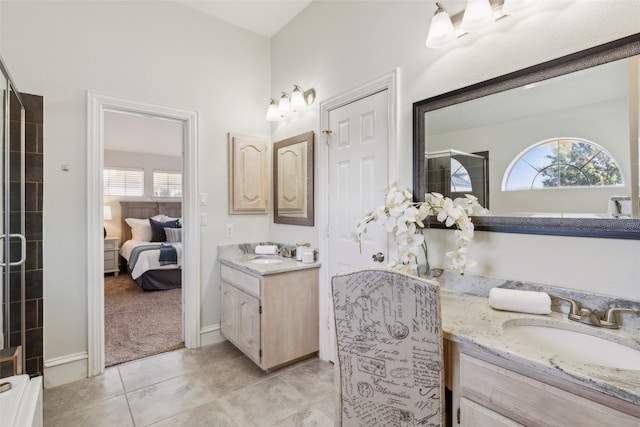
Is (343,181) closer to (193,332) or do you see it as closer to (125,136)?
(193,332)

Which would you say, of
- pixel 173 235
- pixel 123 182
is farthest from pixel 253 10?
pixel 123 182

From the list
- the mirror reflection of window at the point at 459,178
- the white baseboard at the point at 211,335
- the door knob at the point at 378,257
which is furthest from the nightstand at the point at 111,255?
the mirror reflection of window at the point at 459,178

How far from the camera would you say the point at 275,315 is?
2.33 meters

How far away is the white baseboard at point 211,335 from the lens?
2.85 meters

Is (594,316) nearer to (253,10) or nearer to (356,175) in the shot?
(356,175)

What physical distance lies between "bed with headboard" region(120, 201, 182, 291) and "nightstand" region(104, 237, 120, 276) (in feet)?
0.41

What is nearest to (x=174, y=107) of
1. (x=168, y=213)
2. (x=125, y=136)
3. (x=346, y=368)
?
(x=346, y=368)

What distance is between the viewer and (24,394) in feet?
4.31

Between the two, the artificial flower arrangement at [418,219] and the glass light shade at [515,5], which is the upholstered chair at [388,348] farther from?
the glass light shade at [515,5]

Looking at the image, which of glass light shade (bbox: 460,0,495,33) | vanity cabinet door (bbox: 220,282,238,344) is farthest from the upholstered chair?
vanity cabinet door (bbox: 220,282,238,344)

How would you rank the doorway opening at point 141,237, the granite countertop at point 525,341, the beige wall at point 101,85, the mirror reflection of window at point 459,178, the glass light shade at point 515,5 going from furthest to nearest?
the doorway opening at point 141,237 → the beige wall at point 101,85 → the mirror reflection of window at point 459,178 → the glass light shade at point 515,5 → the granite countertop at point 525,341

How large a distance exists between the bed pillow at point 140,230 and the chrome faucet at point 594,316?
6321 mm

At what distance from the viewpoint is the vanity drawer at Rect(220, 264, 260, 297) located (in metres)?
2.35

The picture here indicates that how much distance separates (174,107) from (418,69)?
6.61ft
